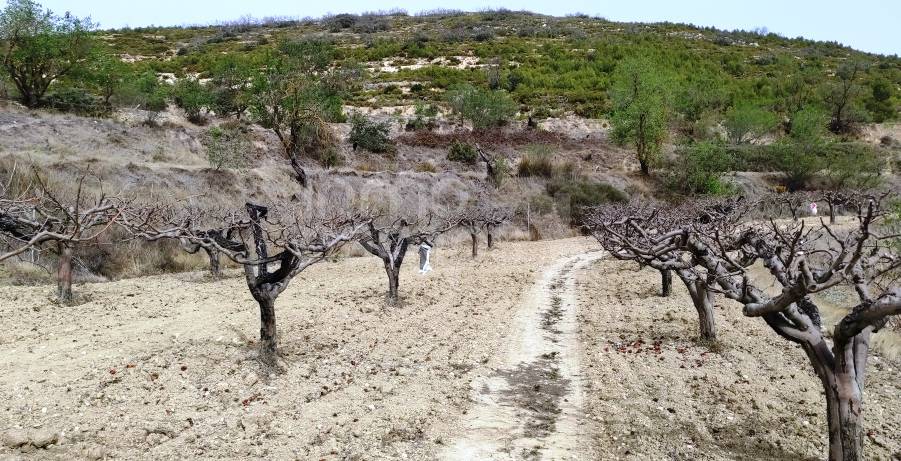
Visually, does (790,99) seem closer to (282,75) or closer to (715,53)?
(715,53)

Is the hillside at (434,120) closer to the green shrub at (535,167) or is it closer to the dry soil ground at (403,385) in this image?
the green shrub at (535,167)

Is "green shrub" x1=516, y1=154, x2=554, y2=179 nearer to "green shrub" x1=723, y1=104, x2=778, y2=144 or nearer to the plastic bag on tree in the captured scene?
"green shrub" x1=723, y1=104, x2=778, y2=144

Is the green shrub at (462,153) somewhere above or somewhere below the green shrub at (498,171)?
above

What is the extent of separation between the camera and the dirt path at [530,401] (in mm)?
6348

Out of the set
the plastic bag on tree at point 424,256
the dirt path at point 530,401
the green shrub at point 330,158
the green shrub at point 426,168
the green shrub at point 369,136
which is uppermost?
the green shrub at point 369,136

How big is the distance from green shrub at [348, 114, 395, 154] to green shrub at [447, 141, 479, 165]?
13.8ft

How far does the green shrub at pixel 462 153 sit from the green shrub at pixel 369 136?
4.21m

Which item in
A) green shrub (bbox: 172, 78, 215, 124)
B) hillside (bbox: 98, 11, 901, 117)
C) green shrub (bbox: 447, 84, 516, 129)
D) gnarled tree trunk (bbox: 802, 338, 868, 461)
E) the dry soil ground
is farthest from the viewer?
hillside (bbox: 98, 11, 901, 117)

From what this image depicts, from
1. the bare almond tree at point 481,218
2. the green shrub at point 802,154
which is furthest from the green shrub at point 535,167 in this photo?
the green shrub at point 802,154

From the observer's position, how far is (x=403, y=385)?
824 centimetres

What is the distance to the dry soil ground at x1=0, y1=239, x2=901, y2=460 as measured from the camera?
20.5ft

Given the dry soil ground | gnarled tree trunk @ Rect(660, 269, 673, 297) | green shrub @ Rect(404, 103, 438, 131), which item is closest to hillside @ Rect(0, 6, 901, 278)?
green shrub @ Rect(404, 103, 438, 131)

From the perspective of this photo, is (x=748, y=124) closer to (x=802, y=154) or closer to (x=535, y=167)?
(x=802, y=154)

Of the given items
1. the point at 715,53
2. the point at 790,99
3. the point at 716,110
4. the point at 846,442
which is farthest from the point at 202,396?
→ the point at 715,53
